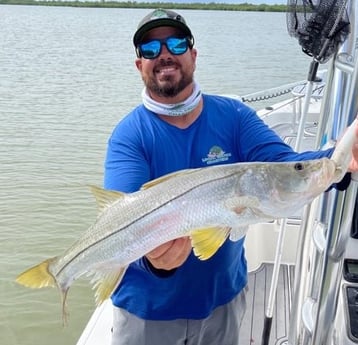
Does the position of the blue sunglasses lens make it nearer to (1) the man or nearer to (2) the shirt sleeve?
(1) the man

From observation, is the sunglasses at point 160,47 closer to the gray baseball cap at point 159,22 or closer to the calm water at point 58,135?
the gray baseball cap at point 159,22

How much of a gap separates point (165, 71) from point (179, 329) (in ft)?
3.63

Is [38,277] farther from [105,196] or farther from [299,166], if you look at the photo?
[299,166]

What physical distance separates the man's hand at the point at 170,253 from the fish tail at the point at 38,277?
37 centimetres

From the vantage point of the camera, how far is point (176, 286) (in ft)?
7.73

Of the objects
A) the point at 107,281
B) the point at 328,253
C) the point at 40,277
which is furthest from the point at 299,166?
the point at 40,277

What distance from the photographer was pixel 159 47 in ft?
7.77

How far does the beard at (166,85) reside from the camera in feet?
7.70

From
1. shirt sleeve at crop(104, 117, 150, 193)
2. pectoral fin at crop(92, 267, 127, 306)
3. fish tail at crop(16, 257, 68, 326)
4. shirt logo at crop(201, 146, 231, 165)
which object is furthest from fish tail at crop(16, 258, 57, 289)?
shirt logo at crop(201, 146, 231, 165)

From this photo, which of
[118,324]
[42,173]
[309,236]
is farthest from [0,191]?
[309,236]

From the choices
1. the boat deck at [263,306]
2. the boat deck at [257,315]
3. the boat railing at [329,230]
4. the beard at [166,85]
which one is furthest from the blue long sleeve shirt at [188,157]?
the boat deck at [263,306]

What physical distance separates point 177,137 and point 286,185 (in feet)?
2.22

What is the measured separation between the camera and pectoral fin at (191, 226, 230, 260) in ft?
5.92

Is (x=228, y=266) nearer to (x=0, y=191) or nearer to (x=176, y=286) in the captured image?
(x=176, y=286)
